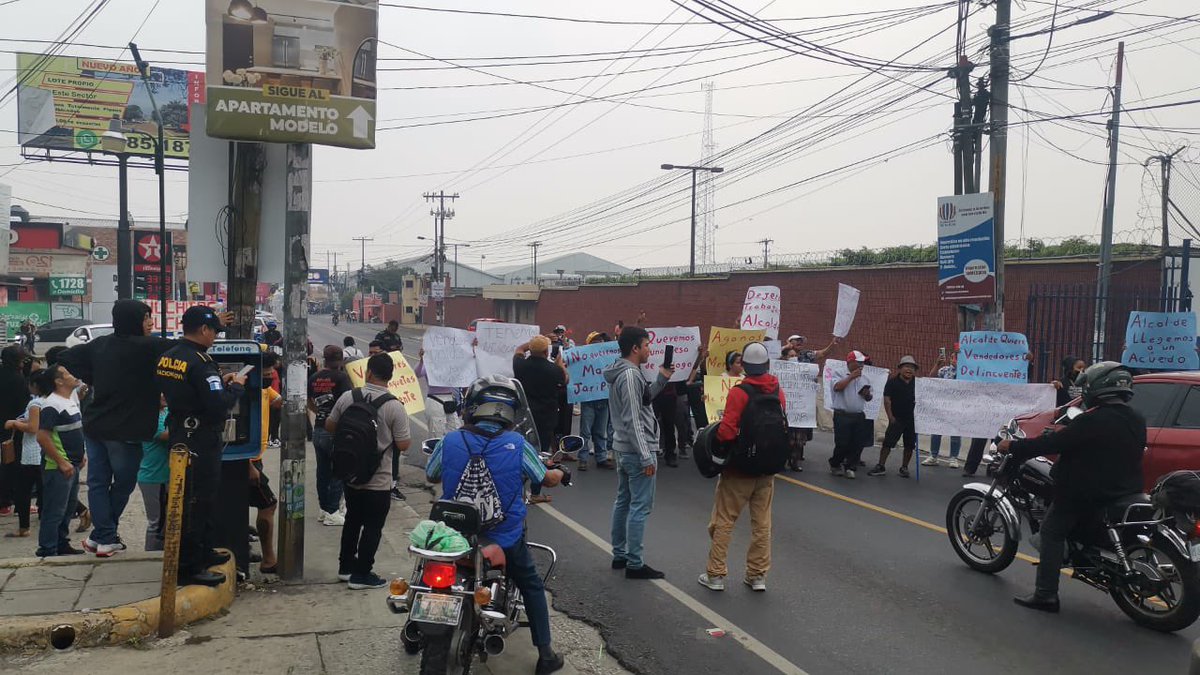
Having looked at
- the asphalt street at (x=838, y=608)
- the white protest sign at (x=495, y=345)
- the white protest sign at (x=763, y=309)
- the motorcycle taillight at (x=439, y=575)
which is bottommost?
the asphalt street at (x=838, y=608)

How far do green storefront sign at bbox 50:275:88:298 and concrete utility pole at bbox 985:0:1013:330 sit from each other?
50.8 meters

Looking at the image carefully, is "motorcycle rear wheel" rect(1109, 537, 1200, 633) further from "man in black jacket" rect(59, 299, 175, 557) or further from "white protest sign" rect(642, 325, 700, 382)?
"man in black jacket" rect(59, 299, 175, 557)

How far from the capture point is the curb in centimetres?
506

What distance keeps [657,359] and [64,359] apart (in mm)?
8258

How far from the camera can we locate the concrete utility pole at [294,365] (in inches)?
265

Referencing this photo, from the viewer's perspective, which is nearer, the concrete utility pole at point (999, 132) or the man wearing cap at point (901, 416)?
the man wearing cap at point (901, 416)

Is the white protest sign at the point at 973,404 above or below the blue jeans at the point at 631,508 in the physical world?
above

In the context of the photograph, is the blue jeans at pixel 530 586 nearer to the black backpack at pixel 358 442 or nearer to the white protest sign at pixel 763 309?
the black backpack at pixel 358 442

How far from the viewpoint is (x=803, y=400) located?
12.8 metres

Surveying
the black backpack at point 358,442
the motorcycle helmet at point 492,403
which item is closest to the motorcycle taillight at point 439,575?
the motorcycle helmet at point 492,403

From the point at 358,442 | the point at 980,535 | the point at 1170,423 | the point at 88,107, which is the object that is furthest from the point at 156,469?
the point at 88,107

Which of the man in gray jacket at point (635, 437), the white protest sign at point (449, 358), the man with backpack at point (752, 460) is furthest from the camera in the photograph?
the white protest sign at point (449, 358)

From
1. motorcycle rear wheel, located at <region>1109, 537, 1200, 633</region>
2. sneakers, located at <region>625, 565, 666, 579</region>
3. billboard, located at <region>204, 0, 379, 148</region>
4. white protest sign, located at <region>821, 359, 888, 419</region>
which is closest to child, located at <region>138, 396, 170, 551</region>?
billboard, located at <region>204, 0, 379, 148</region>

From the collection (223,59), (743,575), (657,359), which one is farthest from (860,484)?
(223,59)
